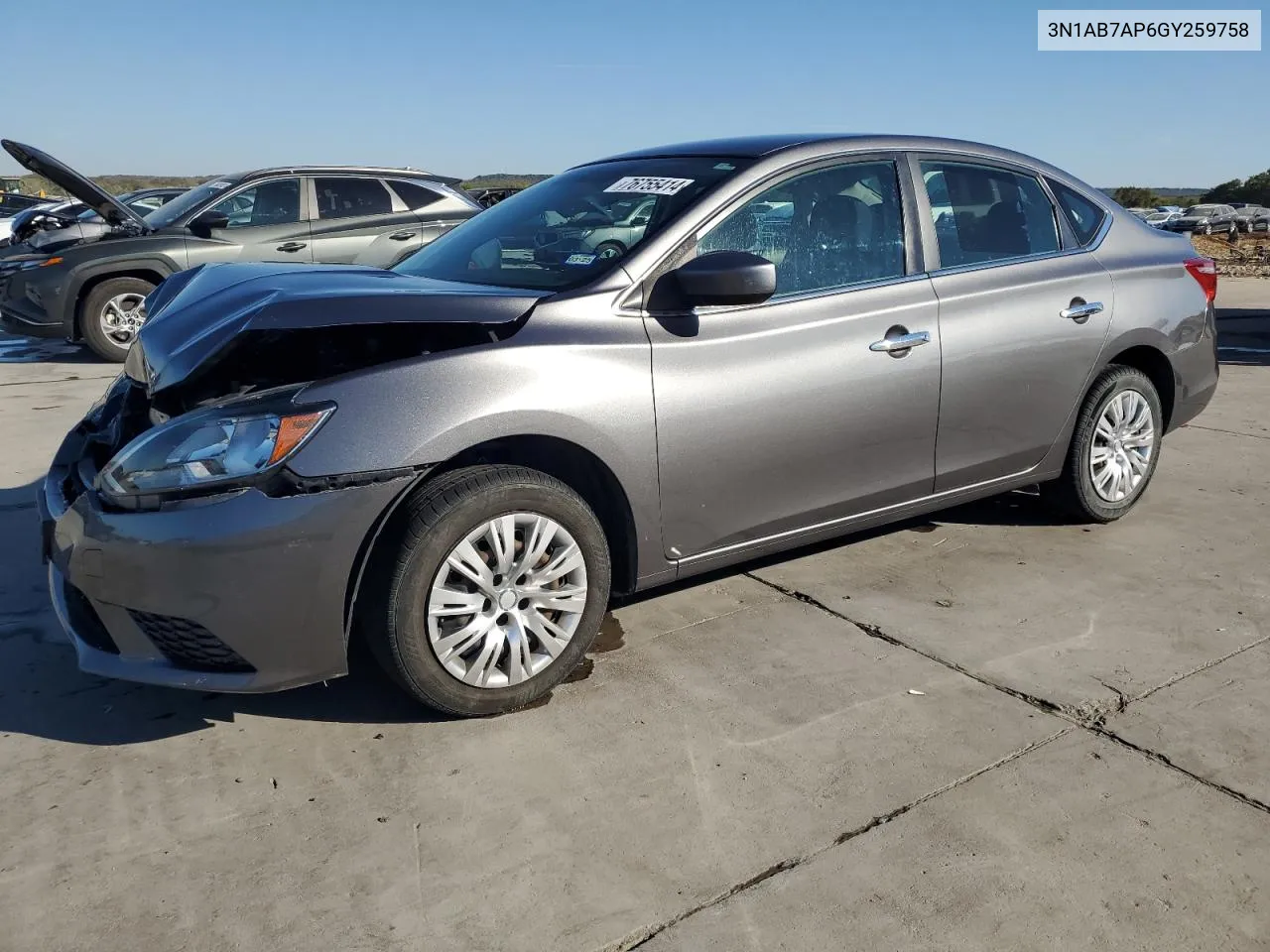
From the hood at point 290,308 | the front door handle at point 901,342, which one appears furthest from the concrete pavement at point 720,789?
the hood at point 290,308

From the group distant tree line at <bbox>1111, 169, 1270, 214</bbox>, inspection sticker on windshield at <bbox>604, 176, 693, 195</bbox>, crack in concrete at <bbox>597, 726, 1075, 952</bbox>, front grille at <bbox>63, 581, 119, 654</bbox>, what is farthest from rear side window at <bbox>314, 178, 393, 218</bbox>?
distant tree line at <bbox>1111, 169, 1270, 214</bbox>

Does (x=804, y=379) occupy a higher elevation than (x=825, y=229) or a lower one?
lower

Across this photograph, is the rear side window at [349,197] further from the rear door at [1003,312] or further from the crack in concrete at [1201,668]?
the crack in concrete at [1201,668]

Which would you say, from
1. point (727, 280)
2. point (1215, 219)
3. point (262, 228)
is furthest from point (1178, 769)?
point (1215, 219)

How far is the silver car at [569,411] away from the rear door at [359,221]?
5665 millimetres

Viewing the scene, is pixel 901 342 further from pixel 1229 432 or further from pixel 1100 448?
pixel 1229 432

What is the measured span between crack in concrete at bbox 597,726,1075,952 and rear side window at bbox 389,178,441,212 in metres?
8.29

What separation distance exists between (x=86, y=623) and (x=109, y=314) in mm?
7655

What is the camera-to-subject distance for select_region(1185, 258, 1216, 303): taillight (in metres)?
4.90

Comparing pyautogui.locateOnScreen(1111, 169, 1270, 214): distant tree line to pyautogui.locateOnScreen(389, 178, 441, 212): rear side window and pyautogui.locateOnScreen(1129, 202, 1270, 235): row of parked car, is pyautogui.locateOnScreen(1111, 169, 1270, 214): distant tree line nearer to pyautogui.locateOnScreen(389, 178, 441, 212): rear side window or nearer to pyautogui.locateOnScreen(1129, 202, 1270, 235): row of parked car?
pyautogui.locateOnScreen(1129, 202, 1270, 235): row of parked car

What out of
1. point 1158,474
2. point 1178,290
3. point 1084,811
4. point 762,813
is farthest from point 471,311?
point 1158,474

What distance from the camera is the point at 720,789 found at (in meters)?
2.77

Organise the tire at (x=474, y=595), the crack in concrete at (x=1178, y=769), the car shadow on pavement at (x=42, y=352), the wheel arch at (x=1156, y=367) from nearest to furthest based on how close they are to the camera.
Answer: the crack in concrete at (x=1178, y=769) → the tire at (x=474, y=595) → the wheel arch at (x=1156, y=367) → the car shadow on pavement at (x=42, y=352)

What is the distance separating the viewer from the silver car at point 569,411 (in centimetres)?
280
